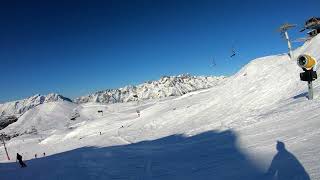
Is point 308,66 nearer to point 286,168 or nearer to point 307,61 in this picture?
point 307,61

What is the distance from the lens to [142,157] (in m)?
18.2

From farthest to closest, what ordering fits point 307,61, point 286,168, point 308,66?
point 308,66, point 307,61, point 286,168

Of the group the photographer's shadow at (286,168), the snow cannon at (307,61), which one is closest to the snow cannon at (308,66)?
the snow cannon at (307,61)

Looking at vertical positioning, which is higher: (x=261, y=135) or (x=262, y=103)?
(x=262, y=103)

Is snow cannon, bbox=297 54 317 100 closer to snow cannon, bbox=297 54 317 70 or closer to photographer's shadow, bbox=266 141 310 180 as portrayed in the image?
snow cannon, bbox=297 54 317 70

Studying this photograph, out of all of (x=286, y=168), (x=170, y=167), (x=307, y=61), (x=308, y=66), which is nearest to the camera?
(x=286, y=168)

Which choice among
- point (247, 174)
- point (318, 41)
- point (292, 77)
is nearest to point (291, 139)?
point (247, 174)

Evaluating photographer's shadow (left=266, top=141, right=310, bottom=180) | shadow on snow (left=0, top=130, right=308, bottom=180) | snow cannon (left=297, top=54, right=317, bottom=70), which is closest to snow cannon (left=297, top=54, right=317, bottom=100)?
snow cannon (left=297, top=54, right=317, bottom=70)

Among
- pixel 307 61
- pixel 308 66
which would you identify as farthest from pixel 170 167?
pixel 308 66

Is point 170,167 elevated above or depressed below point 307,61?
below

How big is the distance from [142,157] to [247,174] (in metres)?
8.98

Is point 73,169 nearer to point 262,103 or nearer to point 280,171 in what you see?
point 280,171

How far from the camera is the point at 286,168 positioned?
929 cm

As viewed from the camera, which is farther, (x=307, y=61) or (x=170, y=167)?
(x=307, y=61)
